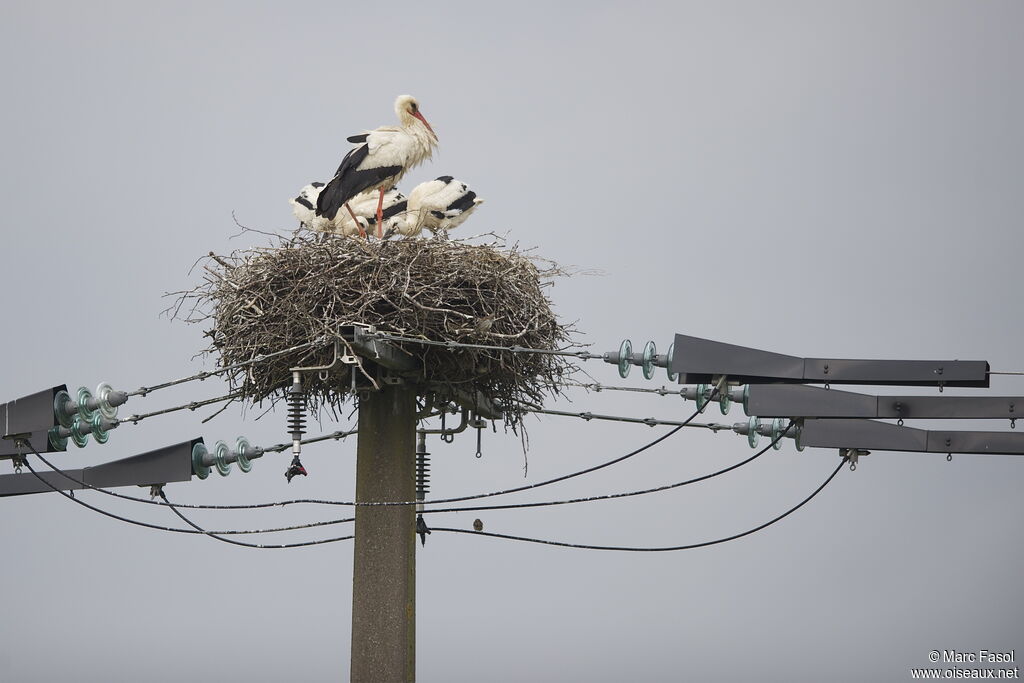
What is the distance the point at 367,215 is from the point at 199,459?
8.75 feet

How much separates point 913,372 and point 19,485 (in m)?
6.75

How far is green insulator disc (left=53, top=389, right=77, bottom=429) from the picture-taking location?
10.5 meters

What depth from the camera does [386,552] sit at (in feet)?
34.4

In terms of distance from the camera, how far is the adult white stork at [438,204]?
12562 mm

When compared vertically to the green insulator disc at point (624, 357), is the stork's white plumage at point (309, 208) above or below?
above

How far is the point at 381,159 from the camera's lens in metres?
12.2

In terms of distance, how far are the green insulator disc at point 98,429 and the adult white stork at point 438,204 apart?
3012 mm

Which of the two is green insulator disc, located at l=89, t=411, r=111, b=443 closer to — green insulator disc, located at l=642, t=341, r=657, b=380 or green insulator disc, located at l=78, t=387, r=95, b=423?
green insulator disc, located at l=78, t=387, r=95, b=423

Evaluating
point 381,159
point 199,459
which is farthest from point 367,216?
point 199,459

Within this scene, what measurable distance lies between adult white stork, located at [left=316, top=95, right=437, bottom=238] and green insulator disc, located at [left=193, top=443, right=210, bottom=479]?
6.50 feet

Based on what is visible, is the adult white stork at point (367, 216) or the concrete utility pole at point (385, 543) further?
the adult white stork at point (367, 216)

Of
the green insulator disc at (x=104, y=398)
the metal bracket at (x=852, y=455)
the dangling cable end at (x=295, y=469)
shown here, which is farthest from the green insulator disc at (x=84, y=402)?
the metal bracket at (x=852, y=455)

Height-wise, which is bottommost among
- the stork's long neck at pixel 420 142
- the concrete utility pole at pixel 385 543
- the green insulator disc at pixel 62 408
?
the concrete utility pole at pixel 385 543

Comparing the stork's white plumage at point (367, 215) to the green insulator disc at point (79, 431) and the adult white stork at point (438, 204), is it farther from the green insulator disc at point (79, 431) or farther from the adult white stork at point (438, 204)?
the green insulator disc at point (79, 431)
